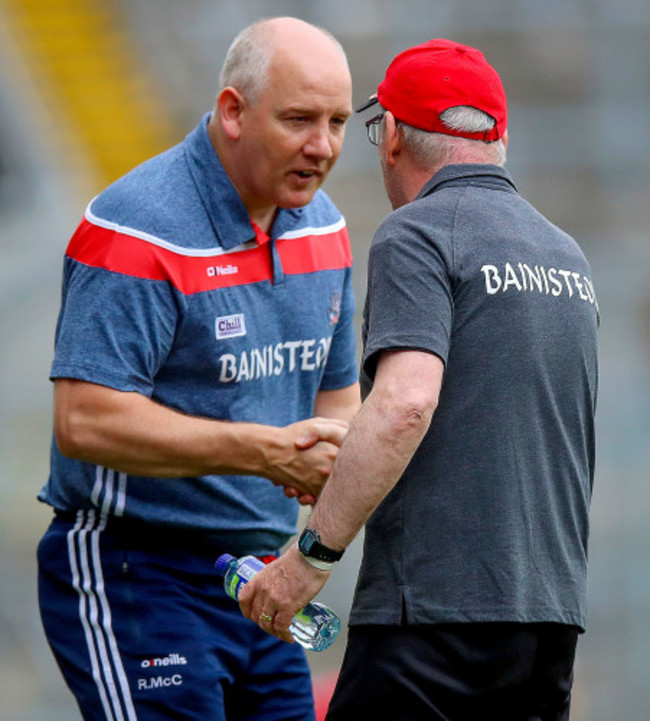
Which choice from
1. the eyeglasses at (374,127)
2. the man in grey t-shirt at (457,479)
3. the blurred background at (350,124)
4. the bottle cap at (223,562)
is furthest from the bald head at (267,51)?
the blurred background at (350,124)

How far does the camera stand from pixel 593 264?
662 centimetres

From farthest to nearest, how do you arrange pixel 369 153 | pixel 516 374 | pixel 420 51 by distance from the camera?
pixel 369 153, pixel 420 51, pixel 516 374

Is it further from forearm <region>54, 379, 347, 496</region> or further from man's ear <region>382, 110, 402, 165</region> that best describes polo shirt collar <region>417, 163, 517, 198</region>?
forearm <region>54, 379, 347, 496</region>

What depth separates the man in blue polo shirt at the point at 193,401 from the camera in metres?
2.68

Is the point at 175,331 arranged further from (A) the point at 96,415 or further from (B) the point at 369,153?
(B) the point at 369,153

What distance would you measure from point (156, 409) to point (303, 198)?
0.57 m

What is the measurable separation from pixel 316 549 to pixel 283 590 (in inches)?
4.6

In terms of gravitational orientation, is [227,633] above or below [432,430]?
below

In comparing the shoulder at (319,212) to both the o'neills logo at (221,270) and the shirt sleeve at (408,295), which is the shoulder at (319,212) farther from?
the shirt sleeve at (408,295)

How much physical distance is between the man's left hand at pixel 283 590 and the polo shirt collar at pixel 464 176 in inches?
27.4

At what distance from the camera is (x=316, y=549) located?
91.7 inches

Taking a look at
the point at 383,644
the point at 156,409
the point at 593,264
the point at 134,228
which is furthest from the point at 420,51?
the point at 593,264

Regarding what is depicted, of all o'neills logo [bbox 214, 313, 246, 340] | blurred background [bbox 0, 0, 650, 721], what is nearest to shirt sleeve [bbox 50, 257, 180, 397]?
o'neills logo [bbox 214, 313, 246, 340]

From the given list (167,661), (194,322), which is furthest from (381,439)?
(167,661)
